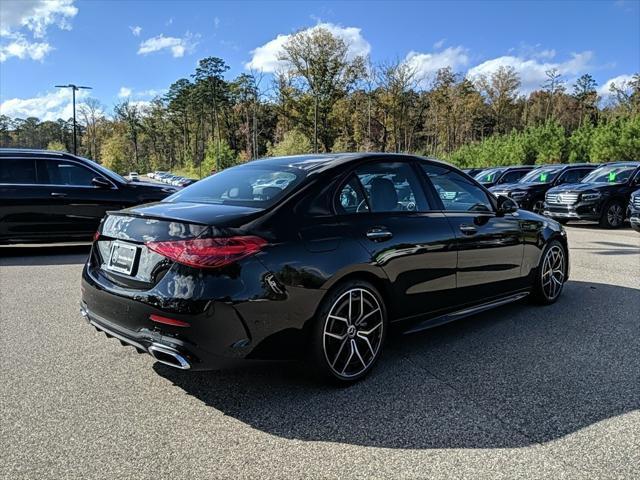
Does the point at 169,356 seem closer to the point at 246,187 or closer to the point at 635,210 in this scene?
the point at 246,187

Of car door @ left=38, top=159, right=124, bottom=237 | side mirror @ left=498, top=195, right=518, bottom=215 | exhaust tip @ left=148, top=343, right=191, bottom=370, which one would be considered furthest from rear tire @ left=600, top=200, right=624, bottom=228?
exhaust tip @ left=148, top=343, right=191, bottom=370

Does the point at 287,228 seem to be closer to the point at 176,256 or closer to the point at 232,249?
the point at 232,249

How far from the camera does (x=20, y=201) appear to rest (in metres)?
8.65

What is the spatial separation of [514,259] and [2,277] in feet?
21.7

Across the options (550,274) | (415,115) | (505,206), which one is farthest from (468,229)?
(415,115)

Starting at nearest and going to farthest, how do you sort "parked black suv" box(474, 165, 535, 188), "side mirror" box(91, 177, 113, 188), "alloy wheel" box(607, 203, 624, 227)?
1. "side mirror" box(91, 177, 113, 188)
2. "alloy wheel" box(607, 203, 624, 227)
3. "parked black suv" box(474, 165, 535, 188)

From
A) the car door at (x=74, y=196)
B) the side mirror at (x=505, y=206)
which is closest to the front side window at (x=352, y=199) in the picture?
the side mirror at (x=505, y=206)

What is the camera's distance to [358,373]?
3.53m

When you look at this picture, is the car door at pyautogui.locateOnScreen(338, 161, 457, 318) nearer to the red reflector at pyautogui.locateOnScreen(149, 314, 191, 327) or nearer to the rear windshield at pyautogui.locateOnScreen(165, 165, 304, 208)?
the rear windshield at pyautogui.locateOnScreen(165, 165, 304, 208)

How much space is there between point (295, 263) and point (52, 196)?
7.24m

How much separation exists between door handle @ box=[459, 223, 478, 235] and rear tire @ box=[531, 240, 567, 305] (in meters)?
1.36

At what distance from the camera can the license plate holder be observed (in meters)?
3.21

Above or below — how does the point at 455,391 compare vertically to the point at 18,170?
below

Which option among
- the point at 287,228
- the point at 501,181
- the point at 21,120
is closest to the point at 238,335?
the point at 287,228
